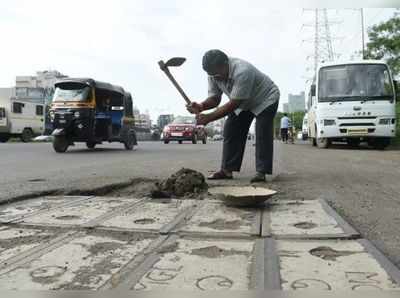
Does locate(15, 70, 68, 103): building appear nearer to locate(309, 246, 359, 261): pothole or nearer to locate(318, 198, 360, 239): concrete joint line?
locate(318, 198, 360, 239): concrete joint line

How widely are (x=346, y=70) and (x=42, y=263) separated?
14.1 meters

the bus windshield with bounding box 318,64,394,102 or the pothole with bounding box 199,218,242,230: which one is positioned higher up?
the bus windshield with bounding box 318,64,394,102

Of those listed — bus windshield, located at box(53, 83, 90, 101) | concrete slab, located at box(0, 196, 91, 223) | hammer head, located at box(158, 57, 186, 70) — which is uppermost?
bus windshield, located at box(53, 83, 90, 101)

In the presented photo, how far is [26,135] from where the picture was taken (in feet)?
99.8

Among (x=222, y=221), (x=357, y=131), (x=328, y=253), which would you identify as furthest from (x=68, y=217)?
(x=357, y=131)

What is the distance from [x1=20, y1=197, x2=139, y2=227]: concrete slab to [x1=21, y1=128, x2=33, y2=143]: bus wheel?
27444 millimetres

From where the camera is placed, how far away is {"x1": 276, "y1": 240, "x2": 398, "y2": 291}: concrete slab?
214 centimetres

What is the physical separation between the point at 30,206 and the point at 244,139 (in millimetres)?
2923

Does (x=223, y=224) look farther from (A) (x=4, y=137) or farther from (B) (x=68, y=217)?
(A) (x=4, y=137)

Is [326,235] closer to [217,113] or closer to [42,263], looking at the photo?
[42,263]

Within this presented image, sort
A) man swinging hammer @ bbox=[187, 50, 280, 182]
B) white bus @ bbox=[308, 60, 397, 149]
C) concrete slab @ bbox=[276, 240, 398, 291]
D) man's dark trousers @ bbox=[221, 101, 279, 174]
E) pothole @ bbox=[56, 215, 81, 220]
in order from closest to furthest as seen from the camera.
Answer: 1. concrete slab @ bbox=[276, 240, 398, 291]
2. pothole @ bbox=[56, 215, 81, 220]
3. man swinging hammer @ bbox=[187, 50, 280, 182]
4. man's dark trousers @ bbox=[221, 101, 279, 174]
5. white bus @ bbox=[308, 60, 397, 149]

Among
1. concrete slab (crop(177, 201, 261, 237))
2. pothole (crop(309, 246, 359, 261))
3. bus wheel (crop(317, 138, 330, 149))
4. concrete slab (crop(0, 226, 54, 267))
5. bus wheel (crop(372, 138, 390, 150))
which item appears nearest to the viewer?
pothole (crop(309, 246, 359, 261))

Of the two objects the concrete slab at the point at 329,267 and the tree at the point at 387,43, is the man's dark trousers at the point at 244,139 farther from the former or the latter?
the tree at the point at 387,43

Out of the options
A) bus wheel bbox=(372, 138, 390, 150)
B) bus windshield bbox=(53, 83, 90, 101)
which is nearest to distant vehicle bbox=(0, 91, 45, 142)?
bus windshield bbox=(53, 83, 90, 101)
